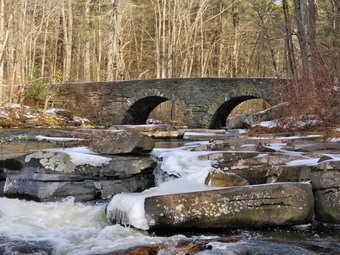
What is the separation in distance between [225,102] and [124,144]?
33.1 ft

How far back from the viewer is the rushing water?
336 centimetres

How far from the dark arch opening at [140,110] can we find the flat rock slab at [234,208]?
1381 cm

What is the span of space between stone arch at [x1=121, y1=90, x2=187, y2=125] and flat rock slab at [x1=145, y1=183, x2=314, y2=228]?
41.8 feet

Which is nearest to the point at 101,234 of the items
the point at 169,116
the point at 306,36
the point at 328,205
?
the point at 328,205

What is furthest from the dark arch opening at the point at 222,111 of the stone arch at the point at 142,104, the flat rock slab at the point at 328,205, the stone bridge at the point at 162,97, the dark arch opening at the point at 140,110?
the flat rock slab at the point at 328,205

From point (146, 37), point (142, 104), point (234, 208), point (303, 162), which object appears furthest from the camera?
point (146, 37)

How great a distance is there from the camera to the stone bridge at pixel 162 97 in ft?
50.4

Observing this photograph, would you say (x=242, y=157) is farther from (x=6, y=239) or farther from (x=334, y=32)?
(x=334, y=32)

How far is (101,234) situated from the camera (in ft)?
12.3

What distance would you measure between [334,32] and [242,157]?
8861 millimetres

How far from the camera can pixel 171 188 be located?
4.55 metres

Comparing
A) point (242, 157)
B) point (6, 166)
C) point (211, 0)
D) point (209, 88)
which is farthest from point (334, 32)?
point (211, 0)

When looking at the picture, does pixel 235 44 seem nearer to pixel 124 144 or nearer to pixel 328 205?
pixel 124 144

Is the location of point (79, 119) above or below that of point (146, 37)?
below
